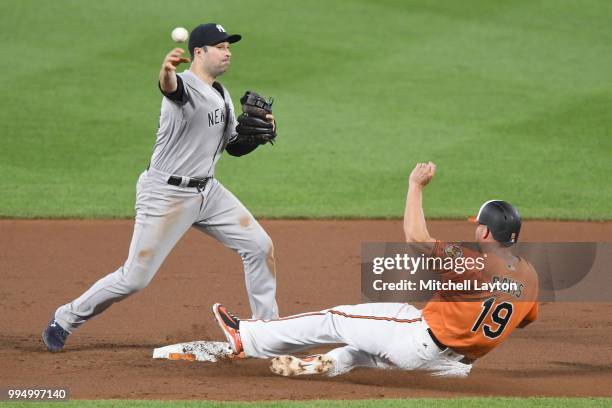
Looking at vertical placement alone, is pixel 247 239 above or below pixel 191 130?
below

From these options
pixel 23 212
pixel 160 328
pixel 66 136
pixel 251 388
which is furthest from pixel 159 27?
pixel 251 388

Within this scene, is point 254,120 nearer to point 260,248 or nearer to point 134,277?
point 260,248

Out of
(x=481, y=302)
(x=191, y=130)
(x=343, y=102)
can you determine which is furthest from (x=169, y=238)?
(x=343, y=102)

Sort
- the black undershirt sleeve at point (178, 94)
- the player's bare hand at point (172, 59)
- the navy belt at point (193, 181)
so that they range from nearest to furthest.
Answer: the player's bare hand at point (172, 59)
the black undershirt sleeve at point (178, 94)
the navy belt at point (193, 181)

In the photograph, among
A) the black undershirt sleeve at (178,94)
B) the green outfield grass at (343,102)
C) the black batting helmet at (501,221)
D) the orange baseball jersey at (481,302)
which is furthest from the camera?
the green outfield grass at (343,102)

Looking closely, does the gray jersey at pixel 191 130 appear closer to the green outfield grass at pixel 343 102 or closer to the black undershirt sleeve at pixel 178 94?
the black undershirt sleeve at pixel 178 94

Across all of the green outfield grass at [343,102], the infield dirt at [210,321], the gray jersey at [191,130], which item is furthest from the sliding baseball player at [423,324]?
the green outfield grass at [343,102]

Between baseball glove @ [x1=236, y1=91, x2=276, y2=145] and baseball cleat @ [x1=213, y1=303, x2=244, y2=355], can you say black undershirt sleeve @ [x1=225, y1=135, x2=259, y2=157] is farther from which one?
baseball cleat @ [x1=213, y1=303, x2=244, y2=355]
